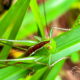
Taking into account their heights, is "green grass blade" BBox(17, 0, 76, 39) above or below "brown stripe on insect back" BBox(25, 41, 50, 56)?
above

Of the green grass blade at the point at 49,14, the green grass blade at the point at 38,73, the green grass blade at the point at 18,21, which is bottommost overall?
the green grass blade at the point at 38,73

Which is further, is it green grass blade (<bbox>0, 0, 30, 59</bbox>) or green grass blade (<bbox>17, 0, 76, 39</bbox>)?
green grass blade (<bbox>17, 0, 76, 39</bbox>)

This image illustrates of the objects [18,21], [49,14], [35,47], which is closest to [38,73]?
[35,47]

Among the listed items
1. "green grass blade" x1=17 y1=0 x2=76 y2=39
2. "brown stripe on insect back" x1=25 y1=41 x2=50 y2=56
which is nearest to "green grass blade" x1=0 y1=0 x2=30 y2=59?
"brown stripe on insect back" x1=25 y1=41 x2=50 y2=56

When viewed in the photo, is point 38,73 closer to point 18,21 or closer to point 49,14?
point 18,21

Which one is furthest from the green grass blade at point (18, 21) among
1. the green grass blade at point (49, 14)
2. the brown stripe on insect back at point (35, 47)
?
the green grass blade at point (49, 14)

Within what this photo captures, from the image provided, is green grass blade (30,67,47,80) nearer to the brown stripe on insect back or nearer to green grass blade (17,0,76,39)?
the brown stripe on insect back

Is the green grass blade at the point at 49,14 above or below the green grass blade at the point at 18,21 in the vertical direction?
above

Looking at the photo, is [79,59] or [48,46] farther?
[79,59]

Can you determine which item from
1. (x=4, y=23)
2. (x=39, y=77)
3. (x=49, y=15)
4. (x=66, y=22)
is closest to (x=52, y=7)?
(x=49, y=15)

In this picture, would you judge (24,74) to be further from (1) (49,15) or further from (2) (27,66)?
(1) (49,15)

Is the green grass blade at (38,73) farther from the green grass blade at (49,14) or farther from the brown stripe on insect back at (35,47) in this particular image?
the green grass blade at (49,14)
